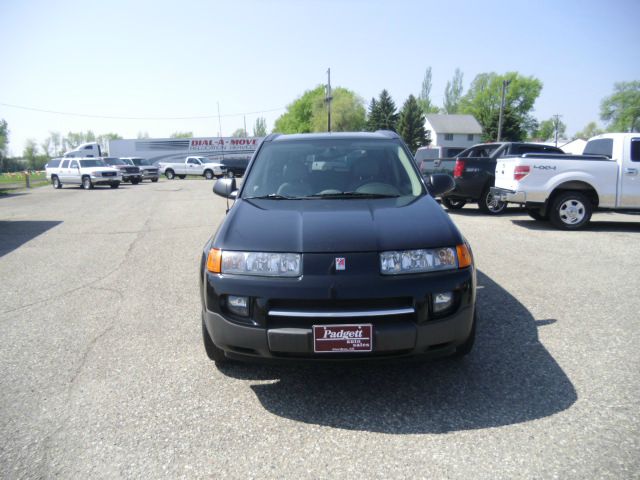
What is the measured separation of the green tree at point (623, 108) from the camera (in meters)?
78.4

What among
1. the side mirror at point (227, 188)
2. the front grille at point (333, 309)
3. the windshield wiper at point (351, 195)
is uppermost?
the side mirror at point (227, 188)

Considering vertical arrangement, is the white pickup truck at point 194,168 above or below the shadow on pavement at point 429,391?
above

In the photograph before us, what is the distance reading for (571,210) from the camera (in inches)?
356

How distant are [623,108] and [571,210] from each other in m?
90.3

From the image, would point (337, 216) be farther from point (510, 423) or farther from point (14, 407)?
point (14, 407)

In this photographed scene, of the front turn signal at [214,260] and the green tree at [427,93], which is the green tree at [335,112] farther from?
the front turn signal at [214,260]

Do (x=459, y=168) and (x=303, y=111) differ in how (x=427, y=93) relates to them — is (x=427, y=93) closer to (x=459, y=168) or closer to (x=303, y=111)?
(x=303, y=111)

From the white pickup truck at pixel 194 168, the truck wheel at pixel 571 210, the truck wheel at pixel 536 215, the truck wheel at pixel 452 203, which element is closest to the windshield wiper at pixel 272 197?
the truck wheel at pixel 571 210

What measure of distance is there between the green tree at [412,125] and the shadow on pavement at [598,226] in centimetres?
5496

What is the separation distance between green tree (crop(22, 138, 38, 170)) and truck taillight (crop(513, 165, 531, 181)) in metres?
112

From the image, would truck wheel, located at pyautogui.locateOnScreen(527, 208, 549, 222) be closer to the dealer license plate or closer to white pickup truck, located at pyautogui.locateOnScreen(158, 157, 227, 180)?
the dealer license plate

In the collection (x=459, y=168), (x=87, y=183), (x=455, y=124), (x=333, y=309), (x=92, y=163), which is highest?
(x=455, y=124)

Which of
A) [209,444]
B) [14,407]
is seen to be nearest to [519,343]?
[209,444]

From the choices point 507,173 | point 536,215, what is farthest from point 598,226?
point 507,173
